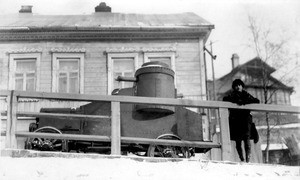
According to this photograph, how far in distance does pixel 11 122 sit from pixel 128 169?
1.83m

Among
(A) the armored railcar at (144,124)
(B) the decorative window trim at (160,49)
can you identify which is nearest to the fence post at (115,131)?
(A) the armored railcar at (144,124)

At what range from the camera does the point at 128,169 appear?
5891mm

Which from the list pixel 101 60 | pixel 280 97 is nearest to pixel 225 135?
pixel 101 60

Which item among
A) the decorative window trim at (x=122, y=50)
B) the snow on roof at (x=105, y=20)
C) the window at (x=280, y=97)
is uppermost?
the snow on roof at (x=105, y=20)

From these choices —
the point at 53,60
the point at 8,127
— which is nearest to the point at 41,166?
the point at 8,127

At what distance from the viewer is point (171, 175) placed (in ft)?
19.5

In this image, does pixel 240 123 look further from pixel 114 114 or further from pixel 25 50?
pixel 25 50

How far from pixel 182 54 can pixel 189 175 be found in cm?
910

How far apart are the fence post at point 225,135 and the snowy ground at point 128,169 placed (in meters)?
0.38

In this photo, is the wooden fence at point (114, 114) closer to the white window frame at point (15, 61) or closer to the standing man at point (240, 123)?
the standing man at point (240, 123)

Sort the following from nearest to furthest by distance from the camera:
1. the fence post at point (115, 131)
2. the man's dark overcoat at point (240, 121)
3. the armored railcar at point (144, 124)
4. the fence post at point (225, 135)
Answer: the fence post at point (115, 131)
the fence post at point (225, 135)
the man's dark overcoat at point (240, 121)
the armored railcar at point (144, 124)

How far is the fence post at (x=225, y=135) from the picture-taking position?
683 centimetres

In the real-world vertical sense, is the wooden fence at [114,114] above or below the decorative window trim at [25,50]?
below

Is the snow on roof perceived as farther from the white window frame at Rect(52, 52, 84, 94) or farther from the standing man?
the standing man
